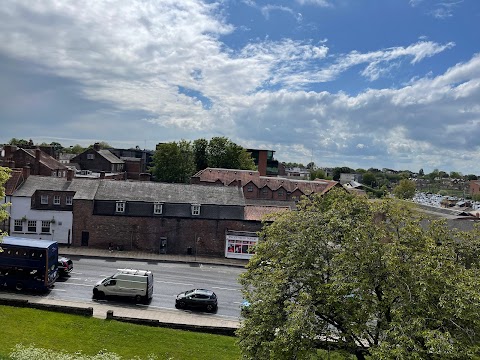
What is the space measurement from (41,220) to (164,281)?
705 inches

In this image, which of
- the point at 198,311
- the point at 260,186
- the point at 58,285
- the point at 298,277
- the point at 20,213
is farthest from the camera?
the point at 260,186

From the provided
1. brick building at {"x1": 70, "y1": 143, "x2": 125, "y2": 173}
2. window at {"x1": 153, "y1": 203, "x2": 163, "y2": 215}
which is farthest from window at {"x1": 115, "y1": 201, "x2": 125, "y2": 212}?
brick building at {"x1": 70, "y1": 143, "x2": 125, "y2": 173}

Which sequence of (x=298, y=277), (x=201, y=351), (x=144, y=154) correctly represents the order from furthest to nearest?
(x=144, y=154) → (x=201, y=351) → (x=298, y=277)

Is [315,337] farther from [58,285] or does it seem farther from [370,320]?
[58,285]


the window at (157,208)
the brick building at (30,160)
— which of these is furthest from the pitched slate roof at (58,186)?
the brick building at (30,160)

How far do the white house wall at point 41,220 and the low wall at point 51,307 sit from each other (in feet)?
60.9

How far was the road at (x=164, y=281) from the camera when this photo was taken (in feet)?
95.3

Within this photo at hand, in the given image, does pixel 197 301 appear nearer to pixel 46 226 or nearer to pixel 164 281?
pixel 164 281

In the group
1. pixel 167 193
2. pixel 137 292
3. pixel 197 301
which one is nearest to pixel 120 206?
pixel 167 193

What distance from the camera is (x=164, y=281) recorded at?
34.5 m

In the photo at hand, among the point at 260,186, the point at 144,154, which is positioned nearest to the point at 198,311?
the point at 260,186

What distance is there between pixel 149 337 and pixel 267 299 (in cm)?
1076

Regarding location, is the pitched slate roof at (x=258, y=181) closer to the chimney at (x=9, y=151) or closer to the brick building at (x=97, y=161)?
the brick building at (x=97, y=161)

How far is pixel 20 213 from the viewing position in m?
43.5
